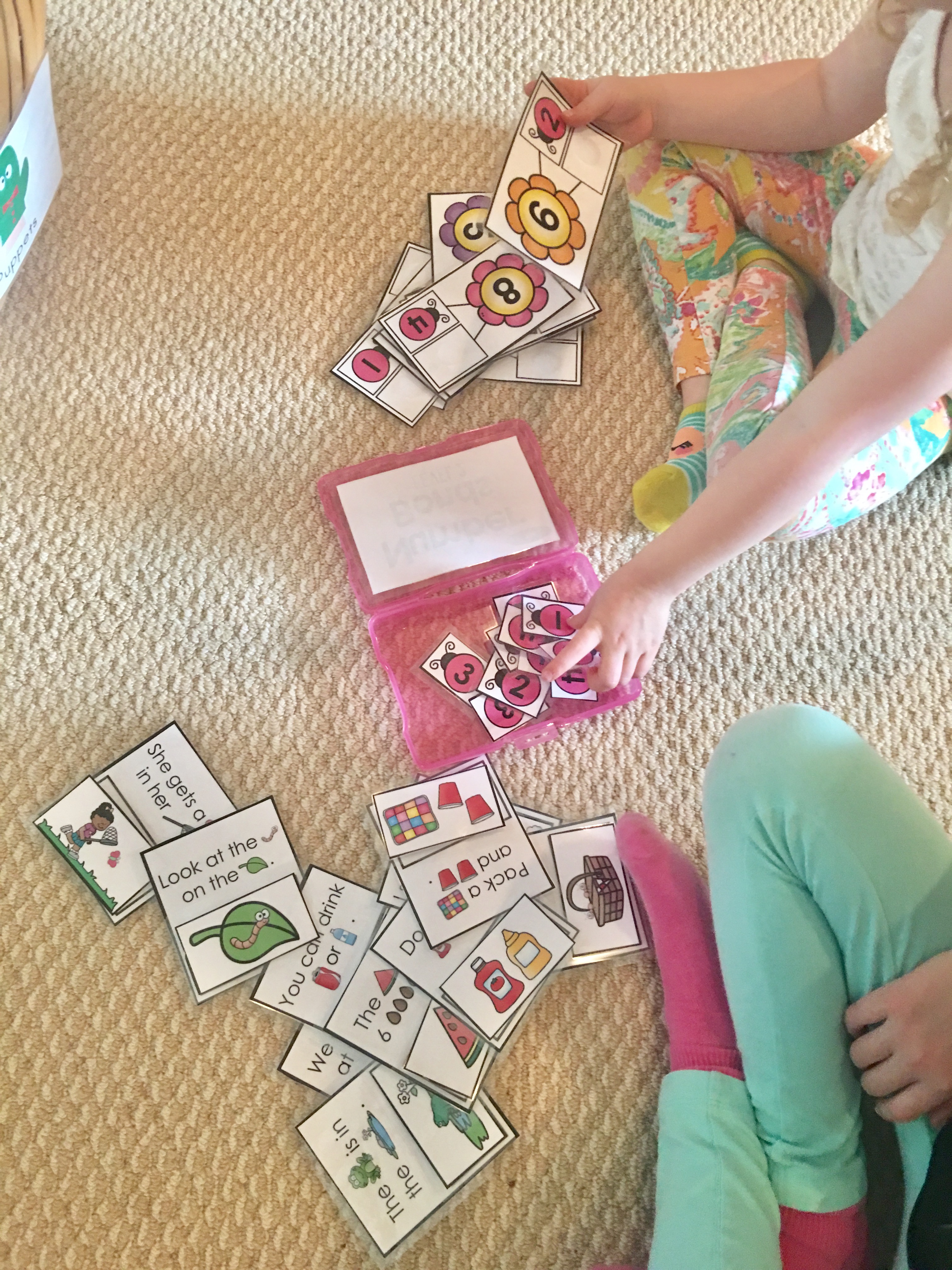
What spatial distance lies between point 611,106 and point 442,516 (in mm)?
449

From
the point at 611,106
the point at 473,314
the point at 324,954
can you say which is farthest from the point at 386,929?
the point at 611,106

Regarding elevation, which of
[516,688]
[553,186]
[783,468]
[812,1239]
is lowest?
[812,1239]

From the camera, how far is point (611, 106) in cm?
96

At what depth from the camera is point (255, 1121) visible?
0.75m

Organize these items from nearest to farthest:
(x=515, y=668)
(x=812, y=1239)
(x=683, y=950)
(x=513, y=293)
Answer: (x=812, y=1239)
(x=683, y=950)
(x=515, y=668)
(x=513, y=293)

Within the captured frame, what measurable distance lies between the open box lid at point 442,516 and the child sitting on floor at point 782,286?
0.36 feet

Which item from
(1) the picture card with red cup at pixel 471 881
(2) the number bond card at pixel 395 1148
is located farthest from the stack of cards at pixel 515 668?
(2) the number bond card at pixel 395 1148

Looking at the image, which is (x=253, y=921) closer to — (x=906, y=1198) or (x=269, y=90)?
(x=906, y=1198)

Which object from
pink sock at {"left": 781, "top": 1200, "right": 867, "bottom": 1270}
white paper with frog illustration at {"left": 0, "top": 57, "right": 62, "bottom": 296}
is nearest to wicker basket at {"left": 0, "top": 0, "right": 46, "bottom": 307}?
white paper with frog illustration at {"left": 0, "top": 57, "right": 62, "bottom": 296}

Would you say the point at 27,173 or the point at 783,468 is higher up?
the point at 27,173

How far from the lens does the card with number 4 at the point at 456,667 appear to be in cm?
88

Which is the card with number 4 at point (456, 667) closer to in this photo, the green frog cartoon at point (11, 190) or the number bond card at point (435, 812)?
the number bond card at point (435, 812)

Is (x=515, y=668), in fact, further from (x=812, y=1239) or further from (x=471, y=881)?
(x=812, y=1239)

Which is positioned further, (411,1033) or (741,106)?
(741,106)
